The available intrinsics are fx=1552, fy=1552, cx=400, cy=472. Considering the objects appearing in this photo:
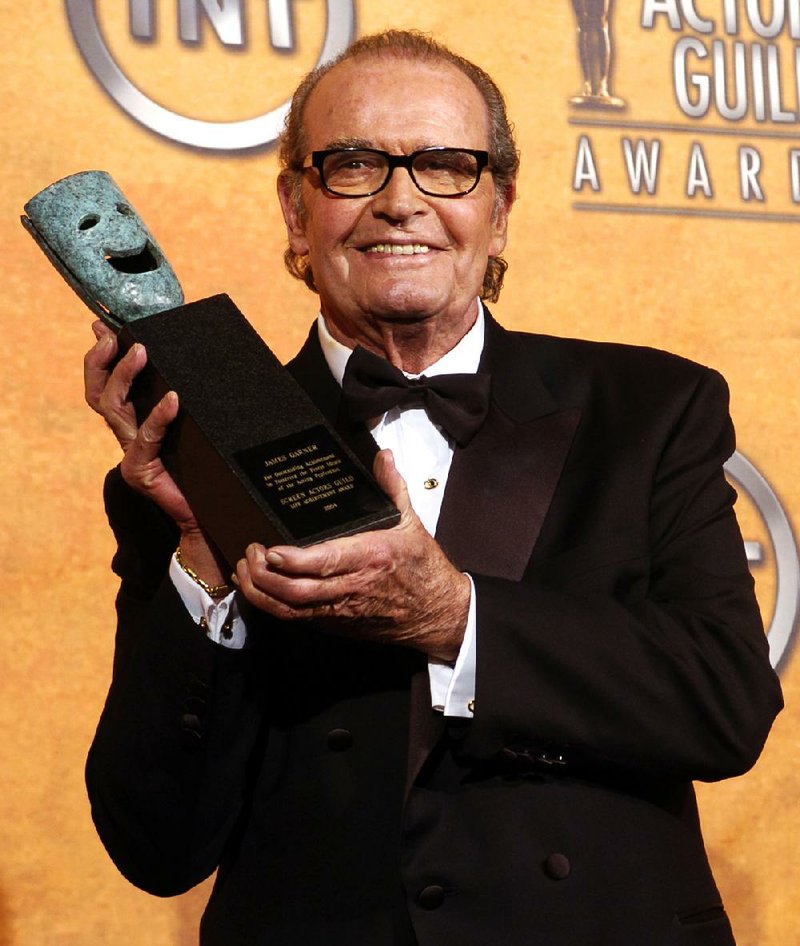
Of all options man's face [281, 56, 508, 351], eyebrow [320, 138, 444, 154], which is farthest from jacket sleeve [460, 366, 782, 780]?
eyebrow [320, 138, 444, 154]

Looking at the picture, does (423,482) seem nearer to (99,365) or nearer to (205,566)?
(205,566)

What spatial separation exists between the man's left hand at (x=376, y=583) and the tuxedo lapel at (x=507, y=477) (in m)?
0.15

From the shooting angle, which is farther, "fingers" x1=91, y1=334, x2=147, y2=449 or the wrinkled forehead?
the wrinkled forehead

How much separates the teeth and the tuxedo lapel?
0.16 metres

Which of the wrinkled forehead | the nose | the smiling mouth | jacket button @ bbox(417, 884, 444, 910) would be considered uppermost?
the wrinkled forehead

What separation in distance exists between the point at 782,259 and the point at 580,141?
42cm

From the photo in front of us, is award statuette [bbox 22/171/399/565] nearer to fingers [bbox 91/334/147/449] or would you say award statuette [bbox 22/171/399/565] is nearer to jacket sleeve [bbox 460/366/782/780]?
fingers [bbox 91/334/147/449]

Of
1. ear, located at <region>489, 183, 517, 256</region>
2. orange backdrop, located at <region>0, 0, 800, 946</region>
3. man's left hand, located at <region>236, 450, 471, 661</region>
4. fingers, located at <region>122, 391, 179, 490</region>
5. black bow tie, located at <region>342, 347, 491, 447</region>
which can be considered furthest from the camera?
orange backdrop, located at <region>0, 0, 800, 946</region>

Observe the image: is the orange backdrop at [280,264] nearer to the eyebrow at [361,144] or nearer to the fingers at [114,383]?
the eyebrow at [361,144]

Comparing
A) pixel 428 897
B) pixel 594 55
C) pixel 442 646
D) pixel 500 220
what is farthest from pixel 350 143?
pixel 594 55

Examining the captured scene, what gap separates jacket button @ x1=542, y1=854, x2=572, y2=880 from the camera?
1.54 metres

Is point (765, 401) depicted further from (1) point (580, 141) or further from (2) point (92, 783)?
(2) point (92, 783)

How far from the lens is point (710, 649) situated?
1567 mm

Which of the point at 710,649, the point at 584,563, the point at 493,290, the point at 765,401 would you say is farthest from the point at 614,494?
the point at 765,401
